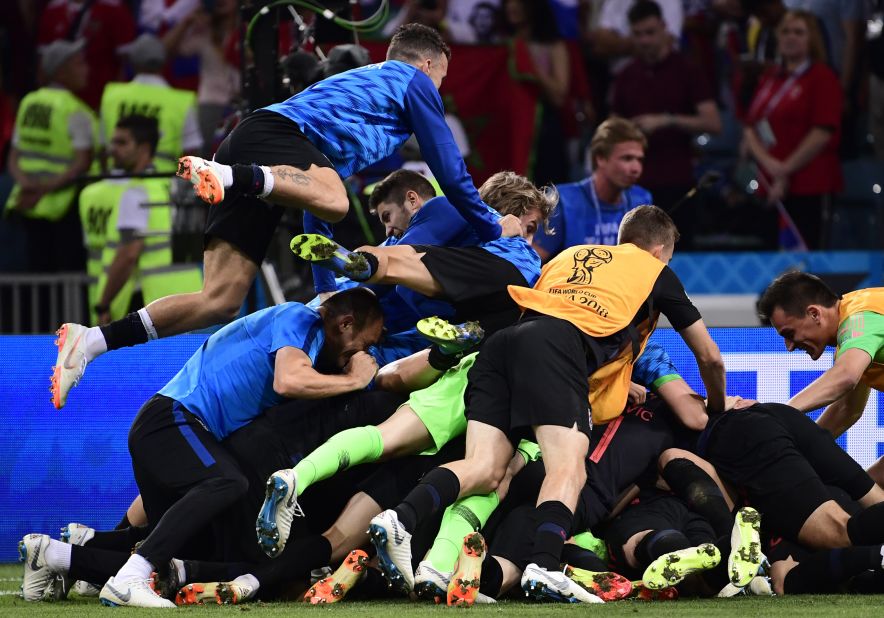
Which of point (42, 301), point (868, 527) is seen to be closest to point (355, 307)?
point (868, 527)

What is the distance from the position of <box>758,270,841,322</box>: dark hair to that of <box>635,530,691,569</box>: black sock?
120 cm

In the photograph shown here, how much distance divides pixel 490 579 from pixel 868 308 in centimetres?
192

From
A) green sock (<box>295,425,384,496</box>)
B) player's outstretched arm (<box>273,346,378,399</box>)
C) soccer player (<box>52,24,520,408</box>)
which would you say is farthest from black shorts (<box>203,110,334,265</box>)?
green sock (<box>295,425,384,496</box>)

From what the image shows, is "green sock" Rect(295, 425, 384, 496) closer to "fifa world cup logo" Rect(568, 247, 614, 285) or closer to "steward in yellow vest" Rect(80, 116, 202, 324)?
"fifa world cup logo" Rect(568, 247, 614, 285)

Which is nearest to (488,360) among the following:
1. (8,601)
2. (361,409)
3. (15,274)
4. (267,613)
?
(361,409)

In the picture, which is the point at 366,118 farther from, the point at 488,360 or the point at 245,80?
the point at 245,80

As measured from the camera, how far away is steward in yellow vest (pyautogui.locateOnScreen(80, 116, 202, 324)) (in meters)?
9.40

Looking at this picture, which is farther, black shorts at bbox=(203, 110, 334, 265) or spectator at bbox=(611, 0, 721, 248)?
spectator at bbox=(611, 0, 721, 248)

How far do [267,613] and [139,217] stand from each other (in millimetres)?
5412

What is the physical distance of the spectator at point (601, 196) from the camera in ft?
25.9

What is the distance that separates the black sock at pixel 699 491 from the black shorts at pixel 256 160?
1.77m

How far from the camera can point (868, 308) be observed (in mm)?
5578

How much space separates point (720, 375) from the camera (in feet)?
17.6

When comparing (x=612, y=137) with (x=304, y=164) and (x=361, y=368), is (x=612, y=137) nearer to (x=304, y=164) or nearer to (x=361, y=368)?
(x=304, y=164)
